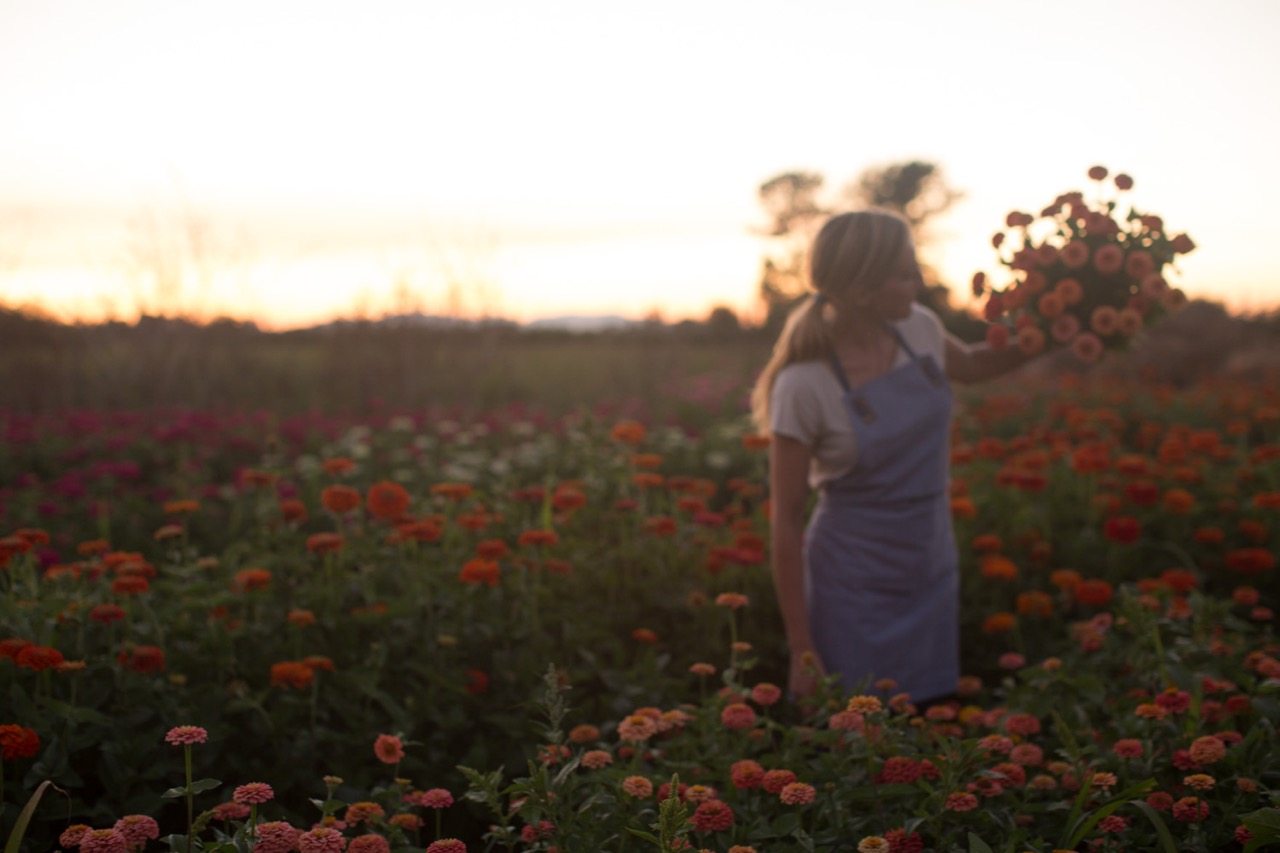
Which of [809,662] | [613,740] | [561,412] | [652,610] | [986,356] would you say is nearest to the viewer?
[809,662]

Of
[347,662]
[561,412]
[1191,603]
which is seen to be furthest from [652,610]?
[561,412]

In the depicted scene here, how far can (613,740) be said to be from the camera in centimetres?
268

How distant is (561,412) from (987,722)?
22.0 ft

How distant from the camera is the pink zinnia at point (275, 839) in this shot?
1.44 metres

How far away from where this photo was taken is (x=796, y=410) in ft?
9.02

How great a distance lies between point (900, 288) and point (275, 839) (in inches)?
74.4

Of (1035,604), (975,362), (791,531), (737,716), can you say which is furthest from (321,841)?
(1035,604)

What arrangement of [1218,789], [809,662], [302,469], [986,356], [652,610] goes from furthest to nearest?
[302,469] → [652,610] → [986,356] → [809,662] → [1218,789]

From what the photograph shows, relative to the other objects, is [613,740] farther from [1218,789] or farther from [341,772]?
[1218,789]

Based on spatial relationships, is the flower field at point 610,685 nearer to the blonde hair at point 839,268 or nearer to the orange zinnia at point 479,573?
the orange zinnia at point 479,573

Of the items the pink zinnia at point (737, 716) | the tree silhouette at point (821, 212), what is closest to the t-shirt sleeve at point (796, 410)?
the pink zinnia at point (737, 716)

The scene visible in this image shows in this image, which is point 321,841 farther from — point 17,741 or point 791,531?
point 791,531

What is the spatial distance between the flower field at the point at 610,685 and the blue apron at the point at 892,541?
0.14 meters

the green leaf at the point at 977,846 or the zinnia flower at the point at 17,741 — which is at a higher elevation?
the zinnia flower at the point at 17,741
